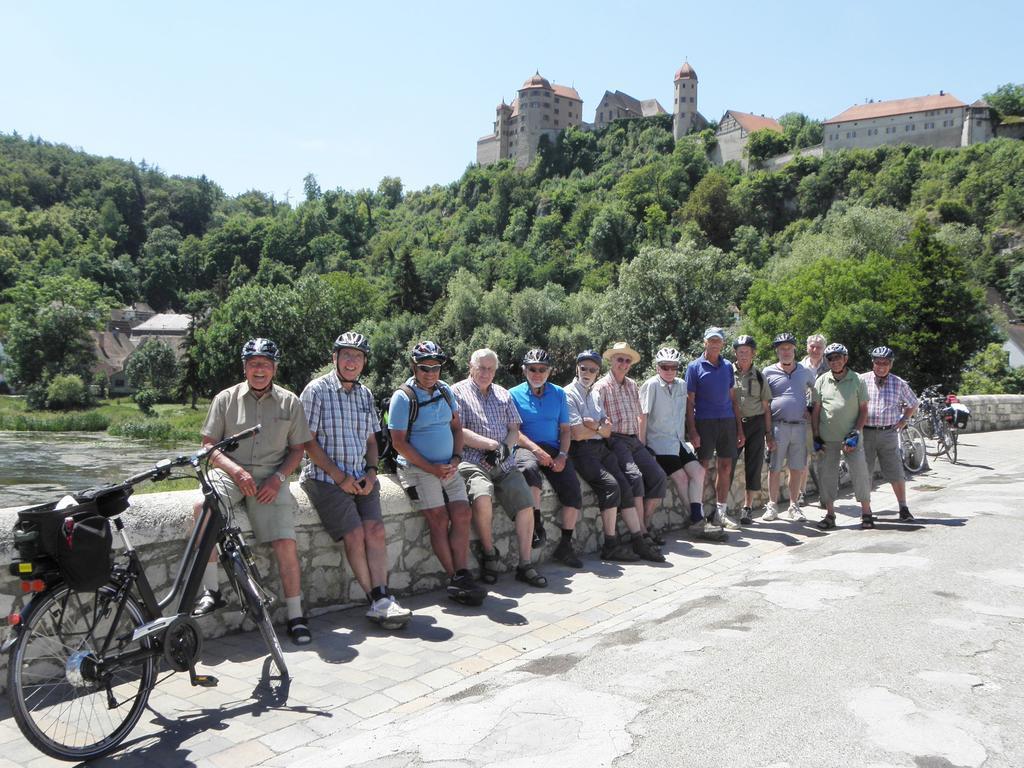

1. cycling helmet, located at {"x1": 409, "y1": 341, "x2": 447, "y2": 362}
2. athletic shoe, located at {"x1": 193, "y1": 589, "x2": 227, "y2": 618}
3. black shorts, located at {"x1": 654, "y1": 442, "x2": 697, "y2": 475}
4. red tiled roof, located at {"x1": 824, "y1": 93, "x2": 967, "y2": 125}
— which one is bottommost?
athletic shoe, located at {"x1": 193, "y1": 589, "x2": 227, "y2": 618}

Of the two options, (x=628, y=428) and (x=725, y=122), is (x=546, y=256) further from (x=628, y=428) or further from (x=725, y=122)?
(x=628, y=428)

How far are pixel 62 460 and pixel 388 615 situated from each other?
3915 cm

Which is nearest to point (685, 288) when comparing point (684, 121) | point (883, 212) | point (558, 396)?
point (883, 212)

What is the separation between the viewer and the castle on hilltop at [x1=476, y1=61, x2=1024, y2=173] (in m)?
94.9

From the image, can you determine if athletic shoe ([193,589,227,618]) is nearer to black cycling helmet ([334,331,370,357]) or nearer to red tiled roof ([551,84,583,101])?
black cycling helmet ([334,331,370,357])

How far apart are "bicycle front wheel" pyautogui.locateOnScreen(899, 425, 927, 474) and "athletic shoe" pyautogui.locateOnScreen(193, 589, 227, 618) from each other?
11.0m

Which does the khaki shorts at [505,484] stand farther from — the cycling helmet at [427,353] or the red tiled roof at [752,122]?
the red tiled roof at [752,122]

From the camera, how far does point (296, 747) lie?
3482 millimetres

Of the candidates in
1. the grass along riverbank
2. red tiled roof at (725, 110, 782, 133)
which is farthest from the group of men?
red tiled roof at (725, 110, 782, 133)

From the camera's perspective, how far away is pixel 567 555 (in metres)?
6.86

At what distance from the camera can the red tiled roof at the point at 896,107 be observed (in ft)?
313

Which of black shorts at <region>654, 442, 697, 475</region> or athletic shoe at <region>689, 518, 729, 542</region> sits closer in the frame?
athletic shoe at <region>689, 518, 729, 542</region>

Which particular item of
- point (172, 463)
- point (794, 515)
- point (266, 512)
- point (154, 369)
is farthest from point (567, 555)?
point (154, 369)

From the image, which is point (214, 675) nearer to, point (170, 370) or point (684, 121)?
point (170, 370)
